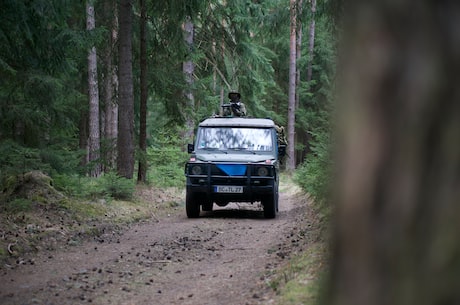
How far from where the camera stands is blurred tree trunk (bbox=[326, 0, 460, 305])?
1.22 meters

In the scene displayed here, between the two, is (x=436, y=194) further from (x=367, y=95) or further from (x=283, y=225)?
(x=283, y=225)

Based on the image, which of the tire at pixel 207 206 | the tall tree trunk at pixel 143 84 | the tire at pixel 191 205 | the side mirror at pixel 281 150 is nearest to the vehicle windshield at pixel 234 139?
the side mirror at pixel 281 150

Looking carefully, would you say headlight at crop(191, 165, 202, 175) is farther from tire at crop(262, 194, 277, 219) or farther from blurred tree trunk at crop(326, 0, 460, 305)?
blurred tree trunk at crop(326, 0, 460, 305)

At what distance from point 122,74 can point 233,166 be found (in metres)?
4.77

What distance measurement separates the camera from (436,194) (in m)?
1.23

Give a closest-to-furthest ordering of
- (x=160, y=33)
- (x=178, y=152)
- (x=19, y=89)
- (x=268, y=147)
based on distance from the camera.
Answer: (x=268, y=147)
(x=19, y=89)
(x=160, y=33)
(x=178, y=152)

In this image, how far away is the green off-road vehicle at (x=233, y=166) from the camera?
12.0 metres

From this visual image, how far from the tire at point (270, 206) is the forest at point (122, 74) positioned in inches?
47.1

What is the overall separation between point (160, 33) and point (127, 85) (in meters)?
3.51

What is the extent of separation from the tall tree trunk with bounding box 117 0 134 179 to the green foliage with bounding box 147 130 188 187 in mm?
2880

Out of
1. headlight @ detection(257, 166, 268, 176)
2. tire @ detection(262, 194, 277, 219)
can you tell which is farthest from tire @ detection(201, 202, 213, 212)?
headlight @ detection(257, 166, 268, 176)

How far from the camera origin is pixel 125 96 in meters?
14.9

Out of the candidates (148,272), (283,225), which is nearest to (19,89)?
(283,225)

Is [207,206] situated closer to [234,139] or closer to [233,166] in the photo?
[234,139]
